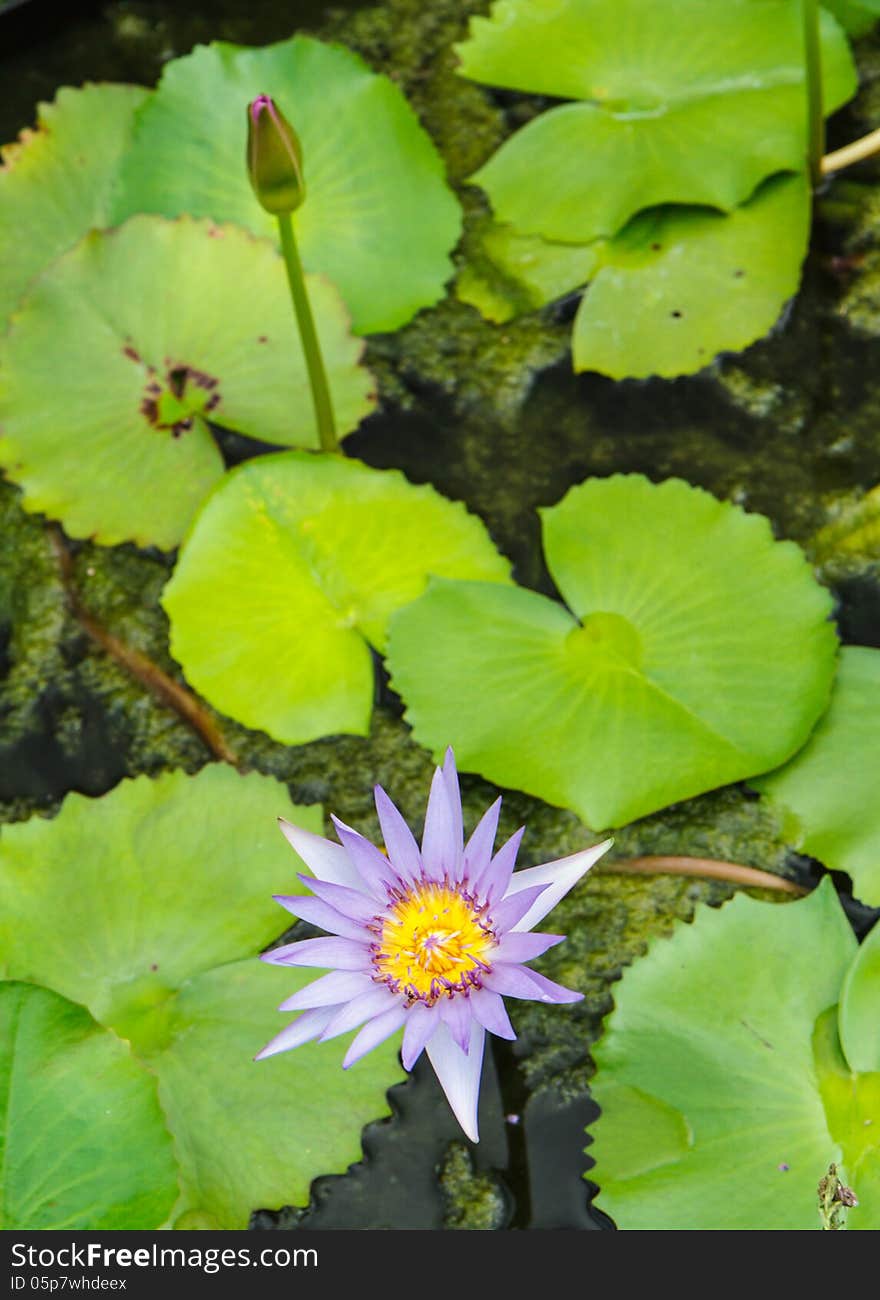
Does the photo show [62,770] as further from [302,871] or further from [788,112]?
[788,112]

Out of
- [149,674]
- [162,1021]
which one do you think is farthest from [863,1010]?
[149,674]

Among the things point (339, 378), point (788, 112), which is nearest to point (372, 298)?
point (339, 378)

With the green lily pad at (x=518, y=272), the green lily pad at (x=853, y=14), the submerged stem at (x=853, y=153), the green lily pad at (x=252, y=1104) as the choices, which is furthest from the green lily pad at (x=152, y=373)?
the green lily pad at (x=853, y=14)

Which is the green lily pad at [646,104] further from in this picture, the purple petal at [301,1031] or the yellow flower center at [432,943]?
the purple petal at [301,1031]

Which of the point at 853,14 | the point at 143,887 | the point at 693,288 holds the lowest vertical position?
the point at 143,887

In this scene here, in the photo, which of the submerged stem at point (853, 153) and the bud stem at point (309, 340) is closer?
the bud stem at point (309, 340)

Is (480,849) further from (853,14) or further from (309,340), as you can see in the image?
(853,14)

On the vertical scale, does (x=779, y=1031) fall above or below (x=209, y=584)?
A: below
